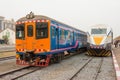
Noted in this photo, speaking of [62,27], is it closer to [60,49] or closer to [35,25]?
[60,49]

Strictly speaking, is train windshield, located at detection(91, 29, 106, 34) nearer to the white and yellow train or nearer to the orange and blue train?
the white and yellow train

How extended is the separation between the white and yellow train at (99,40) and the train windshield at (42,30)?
29.7 feet

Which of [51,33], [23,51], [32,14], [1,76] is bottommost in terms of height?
[1,76]

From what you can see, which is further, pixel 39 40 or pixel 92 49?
pixel 92 49

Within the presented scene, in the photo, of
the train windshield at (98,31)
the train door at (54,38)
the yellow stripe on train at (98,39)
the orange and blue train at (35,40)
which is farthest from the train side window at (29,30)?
the train windshield at (98,31)

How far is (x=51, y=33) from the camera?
46.7 feet

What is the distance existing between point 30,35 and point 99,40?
9.70m

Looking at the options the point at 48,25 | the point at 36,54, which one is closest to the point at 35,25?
the point at 48,25

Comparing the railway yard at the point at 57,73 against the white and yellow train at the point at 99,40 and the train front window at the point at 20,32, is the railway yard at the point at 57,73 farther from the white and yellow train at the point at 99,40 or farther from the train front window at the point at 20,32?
the white and yellow train at the point at 99,40

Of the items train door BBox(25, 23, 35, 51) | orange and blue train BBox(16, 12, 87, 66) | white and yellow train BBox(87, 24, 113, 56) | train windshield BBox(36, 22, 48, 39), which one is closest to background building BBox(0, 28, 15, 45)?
white and yellow train BBox(87, 24, 113, 56)

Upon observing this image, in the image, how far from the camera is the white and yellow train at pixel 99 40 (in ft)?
71.8

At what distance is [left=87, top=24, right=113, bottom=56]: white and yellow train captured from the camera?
862 inches

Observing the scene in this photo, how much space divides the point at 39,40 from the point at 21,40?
131cm

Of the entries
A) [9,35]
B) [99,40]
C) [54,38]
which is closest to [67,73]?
[54,38]
